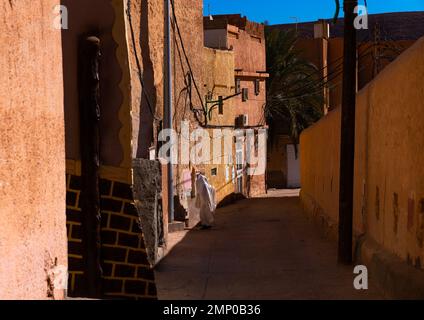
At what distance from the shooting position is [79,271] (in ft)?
15.8

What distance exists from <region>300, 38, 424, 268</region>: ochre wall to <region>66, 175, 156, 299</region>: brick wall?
9.48ft

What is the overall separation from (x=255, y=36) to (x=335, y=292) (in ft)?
77.6

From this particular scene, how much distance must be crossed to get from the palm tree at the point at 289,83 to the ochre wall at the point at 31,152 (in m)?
30.1

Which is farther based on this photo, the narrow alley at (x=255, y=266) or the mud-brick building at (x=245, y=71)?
the mud-brick building at (x=245, y=71)

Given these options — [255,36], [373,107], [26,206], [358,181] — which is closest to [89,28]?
[26,206]

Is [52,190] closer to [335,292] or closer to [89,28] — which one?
[89,28]

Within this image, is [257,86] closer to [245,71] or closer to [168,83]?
[245,71]

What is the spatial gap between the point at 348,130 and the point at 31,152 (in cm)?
759

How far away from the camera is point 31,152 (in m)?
3.73

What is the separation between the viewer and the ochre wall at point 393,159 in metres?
6.81

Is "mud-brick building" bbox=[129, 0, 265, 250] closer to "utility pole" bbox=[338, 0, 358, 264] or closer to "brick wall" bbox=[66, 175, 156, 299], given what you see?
"utility pole" bbox=[338, 0, 358, 264]

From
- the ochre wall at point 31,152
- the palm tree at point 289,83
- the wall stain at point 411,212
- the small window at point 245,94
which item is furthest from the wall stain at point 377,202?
the palm tree at point 289,83

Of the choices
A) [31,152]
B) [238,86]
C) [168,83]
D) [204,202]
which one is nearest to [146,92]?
[168,83]

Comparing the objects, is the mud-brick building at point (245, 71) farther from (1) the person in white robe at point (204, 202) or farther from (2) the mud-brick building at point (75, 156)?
(2) the mud-brick building at point (75, 156)
